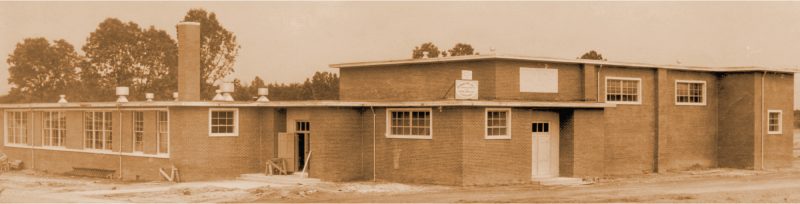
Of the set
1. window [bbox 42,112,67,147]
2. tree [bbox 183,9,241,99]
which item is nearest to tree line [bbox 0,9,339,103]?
tree [bbox 183,9,241,99]

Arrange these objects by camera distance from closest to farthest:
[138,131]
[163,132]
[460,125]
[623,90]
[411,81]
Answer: [460,125] → [163,132] → [411,81] → [138,131] → [623,90]

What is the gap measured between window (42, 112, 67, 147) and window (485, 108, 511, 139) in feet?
57.1

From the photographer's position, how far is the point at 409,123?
95.6 ft

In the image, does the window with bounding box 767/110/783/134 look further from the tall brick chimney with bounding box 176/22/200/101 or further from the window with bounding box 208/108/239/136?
the tall brick chimney with bounding box 176/22/200/101

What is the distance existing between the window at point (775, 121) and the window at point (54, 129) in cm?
2679

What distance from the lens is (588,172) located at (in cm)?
3114

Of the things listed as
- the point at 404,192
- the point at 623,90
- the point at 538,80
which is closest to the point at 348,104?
the point at 404,192

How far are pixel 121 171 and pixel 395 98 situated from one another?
9.75 metres

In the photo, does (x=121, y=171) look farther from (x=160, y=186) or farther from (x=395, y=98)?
(x=395, y=98)

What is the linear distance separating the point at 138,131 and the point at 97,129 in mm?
2869

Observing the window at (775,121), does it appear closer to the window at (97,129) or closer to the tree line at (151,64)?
the window at (97,129)

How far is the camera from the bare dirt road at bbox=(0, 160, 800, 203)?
24.7 metres

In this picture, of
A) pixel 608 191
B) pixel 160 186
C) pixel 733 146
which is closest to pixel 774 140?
pixel 733 146

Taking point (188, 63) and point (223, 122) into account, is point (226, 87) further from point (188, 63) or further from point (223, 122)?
point (223, 122)
